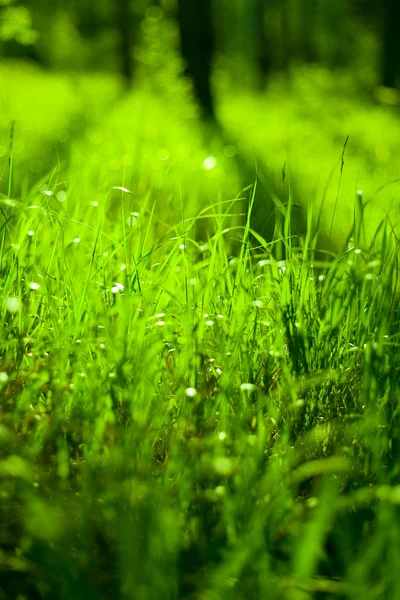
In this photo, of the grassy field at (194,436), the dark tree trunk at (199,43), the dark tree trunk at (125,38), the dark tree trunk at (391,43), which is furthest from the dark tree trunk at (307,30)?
the grassy field at (194,436)

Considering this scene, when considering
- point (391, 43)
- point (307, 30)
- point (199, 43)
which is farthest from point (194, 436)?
point (307, 30)

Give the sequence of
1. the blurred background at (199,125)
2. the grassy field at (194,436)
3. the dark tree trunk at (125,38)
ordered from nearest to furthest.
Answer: the grassy field at (194,436)
the blurred background at (199,125)
the dark tree trunk at (125,38)

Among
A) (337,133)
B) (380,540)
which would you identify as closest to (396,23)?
(337,133)

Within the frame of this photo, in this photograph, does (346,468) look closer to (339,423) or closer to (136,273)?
(339,423)

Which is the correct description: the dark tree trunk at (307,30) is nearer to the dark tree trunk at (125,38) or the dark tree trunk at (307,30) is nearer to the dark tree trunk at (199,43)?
the dark tree trunk at (125,38)

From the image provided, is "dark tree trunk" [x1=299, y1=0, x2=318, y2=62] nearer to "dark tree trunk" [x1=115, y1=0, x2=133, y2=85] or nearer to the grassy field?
"dark tree trunk" [x1=115, y1=0, x2=133, y2=85]

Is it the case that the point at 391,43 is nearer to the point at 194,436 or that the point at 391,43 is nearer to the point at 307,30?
the point at 194,436

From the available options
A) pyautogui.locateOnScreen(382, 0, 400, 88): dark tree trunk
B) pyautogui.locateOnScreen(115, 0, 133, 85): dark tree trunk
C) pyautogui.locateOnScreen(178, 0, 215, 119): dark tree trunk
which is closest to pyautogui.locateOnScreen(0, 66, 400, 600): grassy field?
pyautogui.locateOnScreen(178, 0, 215, 119): dark tree trunk
